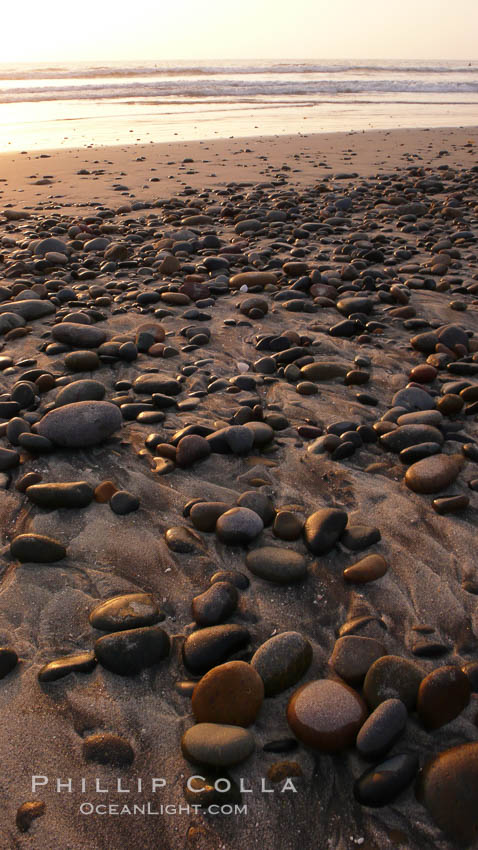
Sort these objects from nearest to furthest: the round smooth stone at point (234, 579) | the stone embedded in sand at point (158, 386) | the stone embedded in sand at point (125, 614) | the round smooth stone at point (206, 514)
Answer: the stone embedded in sand at point (125, 614) → the round smooth stone at point (234, 579) → the round smooth stone at point (206, 514) → the stone embedded in sand at point (158, 386)

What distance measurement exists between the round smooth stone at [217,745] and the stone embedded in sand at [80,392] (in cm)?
179

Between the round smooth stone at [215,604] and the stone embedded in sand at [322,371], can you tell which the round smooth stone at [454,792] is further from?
the stone embedded in sand at [322,371]

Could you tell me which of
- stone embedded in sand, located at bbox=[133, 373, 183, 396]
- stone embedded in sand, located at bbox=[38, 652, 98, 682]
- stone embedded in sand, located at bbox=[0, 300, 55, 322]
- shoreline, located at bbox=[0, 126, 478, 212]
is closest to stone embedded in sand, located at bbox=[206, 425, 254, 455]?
stone embedded in sand, located at bbox=[133, 373, 183, 396]

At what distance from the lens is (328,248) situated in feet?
18.2

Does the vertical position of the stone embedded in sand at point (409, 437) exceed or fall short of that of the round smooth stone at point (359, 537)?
it exceeds it

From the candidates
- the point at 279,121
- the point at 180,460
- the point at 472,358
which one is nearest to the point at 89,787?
the point at 180,460

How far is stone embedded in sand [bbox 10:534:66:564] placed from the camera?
1940 millimetres

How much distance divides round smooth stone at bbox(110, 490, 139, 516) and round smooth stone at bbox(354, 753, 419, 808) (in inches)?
47.5

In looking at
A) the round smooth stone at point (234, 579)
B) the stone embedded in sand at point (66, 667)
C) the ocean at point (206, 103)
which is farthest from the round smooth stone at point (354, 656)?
the ocean at point (206, 103)

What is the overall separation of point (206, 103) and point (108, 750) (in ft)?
72.6

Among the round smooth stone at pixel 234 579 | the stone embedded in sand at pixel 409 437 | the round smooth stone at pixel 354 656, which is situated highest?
the stone embedded in sand at pixel 409 437

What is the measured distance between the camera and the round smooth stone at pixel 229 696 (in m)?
1.46

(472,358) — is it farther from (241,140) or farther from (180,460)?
(241,140)

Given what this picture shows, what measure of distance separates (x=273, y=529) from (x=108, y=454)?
2.80 ft
